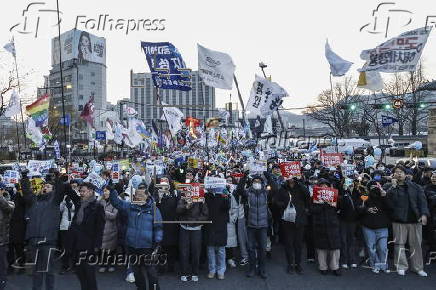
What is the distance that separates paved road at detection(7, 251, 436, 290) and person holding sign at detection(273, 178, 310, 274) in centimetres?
31

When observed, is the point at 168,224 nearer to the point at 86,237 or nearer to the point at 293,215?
the point at 86,237

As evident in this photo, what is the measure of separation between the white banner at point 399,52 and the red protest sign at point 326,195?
6144 mm

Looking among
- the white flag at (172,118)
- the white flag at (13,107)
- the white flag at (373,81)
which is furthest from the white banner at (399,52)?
the white flag at (13,107)

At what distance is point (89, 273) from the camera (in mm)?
5402

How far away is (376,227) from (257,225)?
222 centimetres

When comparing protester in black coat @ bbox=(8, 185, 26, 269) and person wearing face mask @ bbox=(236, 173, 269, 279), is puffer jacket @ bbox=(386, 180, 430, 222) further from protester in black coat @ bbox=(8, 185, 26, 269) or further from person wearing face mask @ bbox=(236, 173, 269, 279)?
protester in black coat @ bbox=(8, 185, 26, 269)

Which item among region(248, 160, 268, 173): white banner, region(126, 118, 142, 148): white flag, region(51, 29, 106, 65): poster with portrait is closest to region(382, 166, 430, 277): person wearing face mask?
region(248, 160, 268, 173): white banner

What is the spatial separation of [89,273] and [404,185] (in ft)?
18.3

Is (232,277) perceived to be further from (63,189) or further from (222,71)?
(222,71)

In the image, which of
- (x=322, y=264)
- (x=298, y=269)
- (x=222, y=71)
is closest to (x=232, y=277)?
(x=298, y=269)

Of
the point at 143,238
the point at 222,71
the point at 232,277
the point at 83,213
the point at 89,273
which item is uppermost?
the point at 222,71

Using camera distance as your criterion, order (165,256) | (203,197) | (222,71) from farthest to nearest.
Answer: (222,71) → (165,256) → (203,197)

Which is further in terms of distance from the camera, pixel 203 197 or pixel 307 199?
pixel 307 199

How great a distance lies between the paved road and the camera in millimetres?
6324
